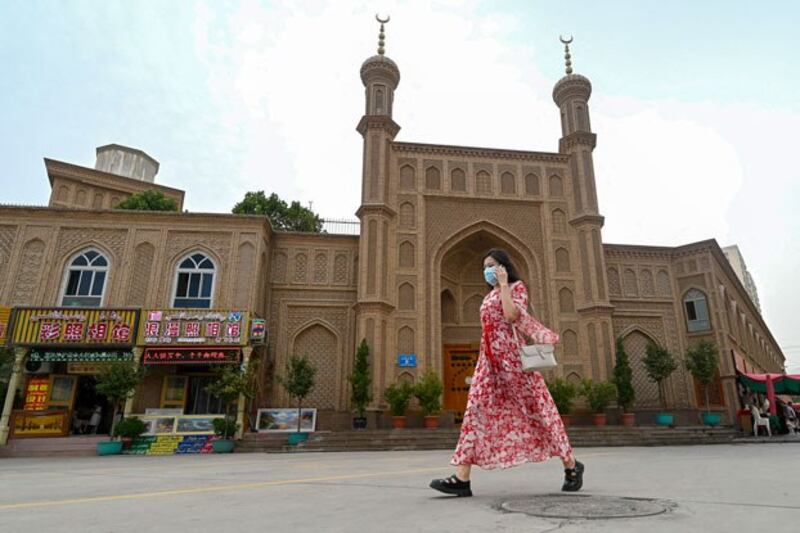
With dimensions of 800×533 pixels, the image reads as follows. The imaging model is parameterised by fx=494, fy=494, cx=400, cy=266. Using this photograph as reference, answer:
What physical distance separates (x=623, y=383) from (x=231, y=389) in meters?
12.4

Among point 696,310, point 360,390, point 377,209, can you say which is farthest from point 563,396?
point 377,209

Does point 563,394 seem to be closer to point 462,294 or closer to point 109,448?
point 462,294

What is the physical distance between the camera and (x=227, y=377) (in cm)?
1379

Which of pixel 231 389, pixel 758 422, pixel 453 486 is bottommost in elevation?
pixel 453 486

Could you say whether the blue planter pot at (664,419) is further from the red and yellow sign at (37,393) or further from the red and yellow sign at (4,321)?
the red and yellow sign at (4,321)

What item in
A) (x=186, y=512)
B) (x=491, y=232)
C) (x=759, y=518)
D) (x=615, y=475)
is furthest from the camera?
(x=491, y=232)

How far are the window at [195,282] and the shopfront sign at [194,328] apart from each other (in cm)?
105

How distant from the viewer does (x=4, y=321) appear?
1456 cm

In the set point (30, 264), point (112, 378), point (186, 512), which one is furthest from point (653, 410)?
point (30, 264)

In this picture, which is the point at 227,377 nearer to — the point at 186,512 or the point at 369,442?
the point at 369,442

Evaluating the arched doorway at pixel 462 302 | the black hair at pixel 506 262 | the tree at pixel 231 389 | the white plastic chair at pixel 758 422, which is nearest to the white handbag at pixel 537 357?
the black hair at pixel 506 262

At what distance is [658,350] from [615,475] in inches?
570

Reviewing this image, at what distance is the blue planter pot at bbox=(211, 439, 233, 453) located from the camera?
12711 millimetres

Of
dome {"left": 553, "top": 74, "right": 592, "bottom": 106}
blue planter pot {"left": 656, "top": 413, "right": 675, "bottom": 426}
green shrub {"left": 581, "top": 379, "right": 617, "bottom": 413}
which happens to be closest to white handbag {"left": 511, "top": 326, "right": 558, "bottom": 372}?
green shrub {"left": 581, "top": 379, "right": 617, "bottom": 413}
